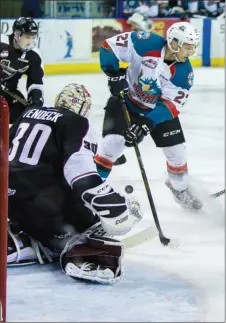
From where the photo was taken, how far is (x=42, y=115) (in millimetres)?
2939

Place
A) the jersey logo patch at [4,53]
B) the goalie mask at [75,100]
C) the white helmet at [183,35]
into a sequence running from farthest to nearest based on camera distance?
the jersey logo patch at [4,53]
the white helmet at [183,35]
the goalie mask at [75,100]

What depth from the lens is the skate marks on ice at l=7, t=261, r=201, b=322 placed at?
8.35 feet

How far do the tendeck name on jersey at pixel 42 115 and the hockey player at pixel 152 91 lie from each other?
81cm

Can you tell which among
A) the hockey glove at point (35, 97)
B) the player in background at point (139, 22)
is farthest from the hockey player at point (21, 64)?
the player in background at point (139, 22)

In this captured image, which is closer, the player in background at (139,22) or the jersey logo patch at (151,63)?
the jersey logo patch at (151,63)

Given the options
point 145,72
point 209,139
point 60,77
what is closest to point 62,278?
point 145,72

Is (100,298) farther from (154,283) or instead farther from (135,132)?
(135,132)

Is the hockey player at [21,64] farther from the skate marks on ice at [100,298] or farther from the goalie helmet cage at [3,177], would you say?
the goalie helmet cage at [3,177]

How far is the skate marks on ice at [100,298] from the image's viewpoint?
254 centimetres

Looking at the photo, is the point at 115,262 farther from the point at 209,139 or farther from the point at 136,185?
the point at 209,139

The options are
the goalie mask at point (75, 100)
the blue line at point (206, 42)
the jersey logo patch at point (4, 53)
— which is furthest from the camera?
the blue line at point (206, 42)

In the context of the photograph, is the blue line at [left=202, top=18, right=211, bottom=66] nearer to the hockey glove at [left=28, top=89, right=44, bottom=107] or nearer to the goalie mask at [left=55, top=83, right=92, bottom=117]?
the hockey glove at [left=28, top=89, right=44, bottom=107]

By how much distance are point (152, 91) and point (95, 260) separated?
1.21 metres

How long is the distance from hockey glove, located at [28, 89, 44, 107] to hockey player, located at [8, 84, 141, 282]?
186 cm
